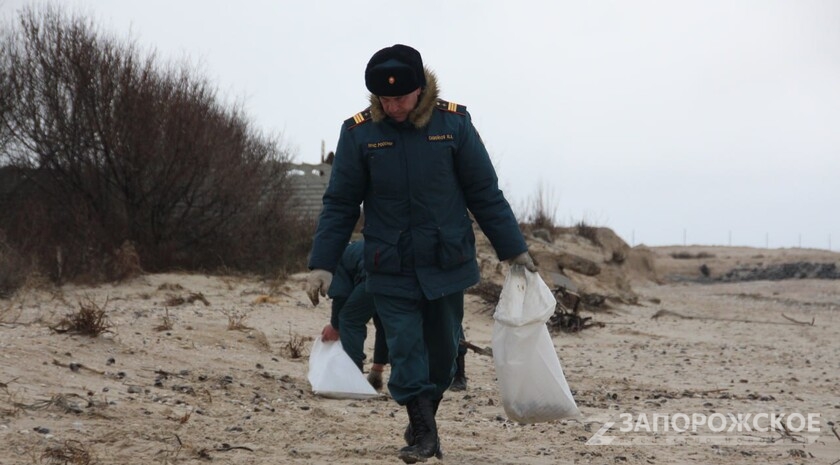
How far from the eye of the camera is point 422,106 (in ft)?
15.5

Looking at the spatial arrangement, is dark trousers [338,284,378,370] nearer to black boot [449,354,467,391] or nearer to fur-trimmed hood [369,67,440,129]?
black boot [449,354,467,391]

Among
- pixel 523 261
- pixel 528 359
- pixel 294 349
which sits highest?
pixel 523 261

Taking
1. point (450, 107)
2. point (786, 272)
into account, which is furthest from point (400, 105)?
point (786, 272)

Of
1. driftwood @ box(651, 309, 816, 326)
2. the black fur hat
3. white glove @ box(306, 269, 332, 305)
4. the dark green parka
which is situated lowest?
driftwood @ box(651, 309, 816, 326)

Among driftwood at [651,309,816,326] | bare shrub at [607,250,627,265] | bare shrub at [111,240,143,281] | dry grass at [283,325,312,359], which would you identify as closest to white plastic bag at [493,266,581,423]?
dry grass at [283,325,312,359]

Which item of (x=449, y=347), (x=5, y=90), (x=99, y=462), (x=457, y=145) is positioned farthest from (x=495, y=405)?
(x=5, y=90)

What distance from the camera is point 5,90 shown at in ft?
54.3

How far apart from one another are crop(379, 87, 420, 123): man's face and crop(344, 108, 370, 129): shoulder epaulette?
0.38ft

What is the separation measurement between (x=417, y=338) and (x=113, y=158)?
39.6 feet

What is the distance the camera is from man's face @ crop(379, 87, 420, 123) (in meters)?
4.68

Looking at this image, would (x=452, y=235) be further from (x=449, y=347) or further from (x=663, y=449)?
(x=663, y=449)

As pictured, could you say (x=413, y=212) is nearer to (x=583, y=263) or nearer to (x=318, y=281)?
(x=318, y=281)

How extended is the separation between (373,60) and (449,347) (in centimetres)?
133

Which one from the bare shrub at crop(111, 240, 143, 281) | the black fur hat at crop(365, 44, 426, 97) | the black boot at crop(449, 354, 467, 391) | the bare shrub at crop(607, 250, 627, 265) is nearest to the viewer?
the black fur hat at crop(365, 44, 426, 97)
